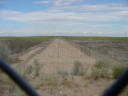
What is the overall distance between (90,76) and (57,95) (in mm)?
5641

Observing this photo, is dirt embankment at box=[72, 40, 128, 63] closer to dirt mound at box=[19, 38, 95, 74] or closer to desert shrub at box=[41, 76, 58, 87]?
dirt mound at box=[19, 38, 95, 74]

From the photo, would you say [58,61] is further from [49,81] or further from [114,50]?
[114,50]

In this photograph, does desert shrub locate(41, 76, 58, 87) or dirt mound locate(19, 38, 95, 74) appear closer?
desert shrub locate(41, 76, 58, 87)

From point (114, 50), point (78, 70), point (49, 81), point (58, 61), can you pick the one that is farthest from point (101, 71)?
point (114, 50)

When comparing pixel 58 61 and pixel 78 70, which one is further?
pixel 58 61

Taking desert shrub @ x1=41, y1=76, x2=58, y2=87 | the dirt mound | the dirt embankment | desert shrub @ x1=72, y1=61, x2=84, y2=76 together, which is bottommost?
the dirt embankment

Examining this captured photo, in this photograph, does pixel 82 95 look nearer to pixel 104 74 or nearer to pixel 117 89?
pixel 104 74

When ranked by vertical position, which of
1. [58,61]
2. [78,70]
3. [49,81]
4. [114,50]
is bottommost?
[114,50]

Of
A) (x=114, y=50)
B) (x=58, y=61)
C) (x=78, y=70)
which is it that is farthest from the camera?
(x=114, y=50)

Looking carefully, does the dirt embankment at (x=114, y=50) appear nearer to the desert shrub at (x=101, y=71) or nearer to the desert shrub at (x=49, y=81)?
the desert shrub at (x=101, y=71)

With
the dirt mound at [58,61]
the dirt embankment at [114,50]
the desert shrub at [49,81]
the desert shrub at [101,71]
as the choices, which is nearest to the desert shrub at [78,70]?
the dirt mound at [58,61]

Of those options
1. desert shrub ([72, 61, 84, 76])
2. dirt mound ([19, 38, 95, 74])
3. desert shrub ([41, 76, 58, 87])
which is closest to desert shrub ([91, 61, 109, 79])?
desert shrub ([72, 61, 84, 76])

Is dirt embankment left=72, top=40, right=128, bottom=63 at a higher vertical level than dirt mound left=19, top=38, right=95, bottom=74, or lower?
lower

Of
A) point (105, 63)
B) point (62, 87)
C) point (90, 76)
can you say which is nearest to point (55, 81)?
point (62, 87)
